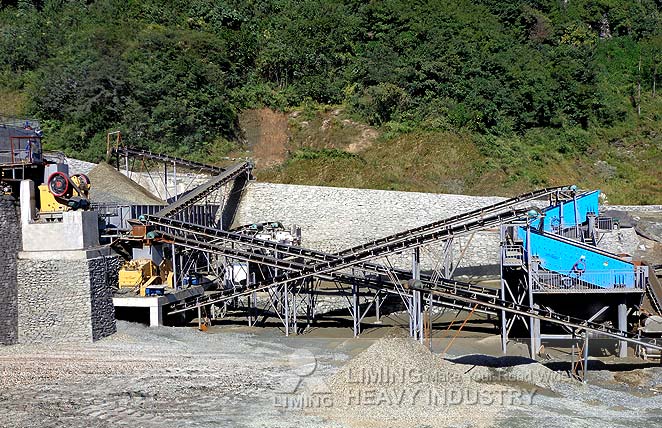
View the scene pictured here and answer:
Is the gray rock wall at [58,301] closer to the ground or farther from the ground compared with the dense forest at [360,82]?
closer to the ground

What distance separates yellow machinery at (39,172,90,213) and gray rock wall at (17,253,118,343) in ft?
6.64

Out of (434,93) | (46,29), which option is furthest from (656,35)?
(46,29)

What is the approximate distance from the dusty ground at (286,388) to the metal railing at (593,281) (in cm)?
231

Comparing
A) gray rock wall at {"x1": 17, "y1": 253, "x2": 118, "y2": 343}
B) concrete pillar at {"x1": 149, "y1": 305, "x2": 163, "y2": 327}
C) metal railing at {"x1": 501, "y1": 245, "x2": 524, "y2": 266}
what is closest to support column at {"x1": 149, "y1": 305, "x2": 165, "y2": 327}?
concrete pillar at {"x1": 149, "y1": 305, "x2": 163, "y2": 327}

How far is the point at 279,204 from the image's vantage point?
35312 millimetres

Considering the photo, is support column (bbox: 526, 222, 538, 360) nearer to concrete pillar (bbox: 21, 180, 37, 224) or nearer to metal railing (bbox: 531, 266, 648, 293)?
metal railing (bbox: 531, 266, 648, 293)

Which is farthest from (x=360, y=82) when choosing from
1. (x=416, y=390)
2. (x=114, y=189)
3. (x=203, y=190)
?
(x=416, y=390)

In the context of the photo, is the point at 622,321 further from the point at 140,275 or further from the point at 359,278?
the point at 140,275

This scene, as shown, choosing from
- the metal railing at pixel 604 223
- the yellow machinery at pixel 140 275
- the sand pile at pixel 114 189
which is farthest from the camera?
the metal railing at pixel 604 223

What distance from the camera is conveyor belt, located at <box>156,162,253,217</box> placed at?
95.7ft

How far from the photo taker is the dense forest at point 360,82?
42594 mm

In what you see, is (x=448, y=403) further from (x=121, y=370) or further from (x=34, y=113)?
(x=34, y=113)

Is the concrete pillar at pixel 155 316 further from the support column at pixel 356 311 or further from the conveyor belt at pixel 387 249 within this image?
the support column at pixel 356 311

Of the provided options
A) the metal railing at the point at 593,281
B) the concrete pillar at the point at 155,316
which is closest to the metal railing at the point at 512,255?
the metal railing at the point at 593,281
